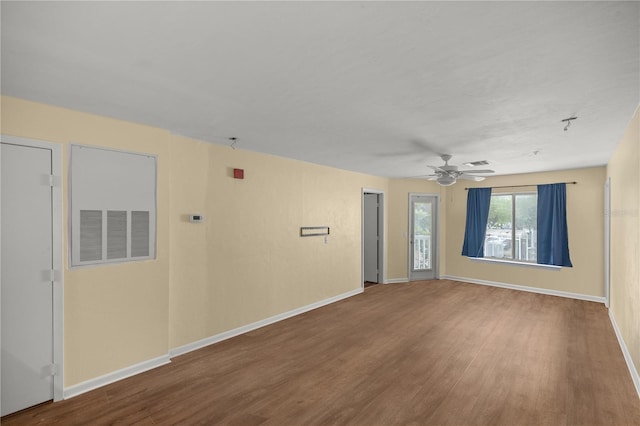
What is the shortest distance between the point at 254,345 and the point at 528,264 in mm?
5889

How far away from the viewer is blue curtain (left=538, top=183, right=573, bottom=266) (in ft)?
20.4

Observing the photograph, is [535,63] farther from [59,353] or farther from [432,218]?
[432,218]

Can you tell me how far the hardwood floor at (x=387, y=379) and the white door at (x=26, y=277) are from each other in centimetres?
22

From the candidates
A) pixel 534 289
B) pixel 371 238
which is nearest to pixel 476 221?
pixel 534 289

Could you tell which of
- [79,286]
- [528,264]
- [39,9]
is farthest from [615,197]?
[79,286]

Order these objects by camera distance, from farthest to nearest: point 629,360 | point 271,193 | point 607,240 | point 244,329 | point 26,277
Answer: point 607,240 → point 271,193 → point 244,329 → point 629,360 → point 26,277

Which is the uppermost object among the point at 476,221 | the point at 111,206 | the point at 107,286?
the point at 111,206

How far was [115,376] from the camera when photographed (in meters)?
3.02

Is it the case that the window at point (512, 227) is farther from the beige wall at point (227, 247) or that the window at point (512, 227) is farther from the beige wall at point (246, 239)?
the beige wall at point (246, 239)

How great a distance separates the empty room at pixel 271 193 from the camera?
5.30 ft

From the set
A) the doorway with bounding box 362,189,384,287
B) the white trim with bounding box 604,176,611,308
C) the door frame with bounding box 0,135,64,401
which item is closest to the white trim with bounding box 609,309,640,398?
the white trim with bounding box 604,176,611,308

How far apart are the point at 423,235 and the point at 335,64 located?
660 centimetres

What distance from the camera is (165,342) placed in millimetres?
3416

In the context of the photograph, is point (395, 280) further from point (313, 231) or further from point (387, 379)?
point (387, 379)
